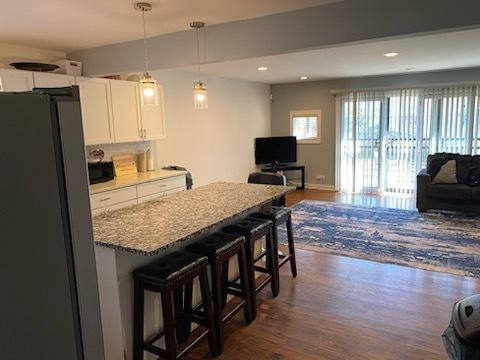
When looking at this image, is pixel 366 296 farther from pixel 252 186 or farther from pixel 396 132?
pixel 396 132

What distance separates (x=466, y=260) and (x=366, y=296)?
1566 mm

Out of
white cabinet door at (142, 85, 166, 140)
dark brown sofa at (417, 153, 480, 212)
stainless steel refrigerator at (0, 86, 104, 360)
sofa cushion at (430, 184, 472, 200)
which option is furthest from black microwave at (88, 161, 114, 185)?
sofa cushion at (430, 184, 472, 200)

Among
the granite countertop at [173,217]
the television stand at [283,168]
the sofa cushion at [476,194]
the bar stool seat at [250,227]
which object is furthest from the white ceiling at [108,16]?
the television stand at [283,168]

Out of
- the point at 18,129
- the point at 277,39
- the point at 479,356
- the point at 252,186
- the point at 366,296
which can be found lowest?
the point at 366,296

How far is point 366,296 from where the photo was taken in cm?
322

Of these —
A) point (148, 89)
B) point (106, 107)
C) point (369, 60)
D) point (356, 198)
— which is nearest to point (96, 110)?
point (106, 107)

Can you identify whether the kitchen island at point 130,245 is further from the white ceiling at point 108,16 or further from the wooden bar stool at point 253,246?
the white ceiling at point 108,16

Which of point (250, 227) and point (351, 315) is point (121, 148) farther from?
point (351, 315)

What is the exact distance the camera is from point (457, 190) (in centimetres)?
561

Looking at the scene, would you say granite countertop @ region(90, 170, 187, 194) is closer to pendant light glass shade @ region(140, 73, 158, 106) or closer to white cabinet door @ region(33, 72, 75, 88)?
white cabinet door @ region(33, 72, 75, 88)

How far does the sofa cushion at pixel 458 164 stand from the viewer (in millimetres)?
5832

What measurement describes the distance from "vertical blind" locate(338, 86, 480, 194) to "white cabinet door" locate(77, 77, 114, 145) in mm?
5228

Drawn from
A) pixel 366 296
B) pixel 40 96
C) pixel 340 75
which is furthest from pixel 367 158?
pixel 40 96

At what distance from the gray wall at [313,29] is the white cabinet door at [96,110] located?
57 centimetres
